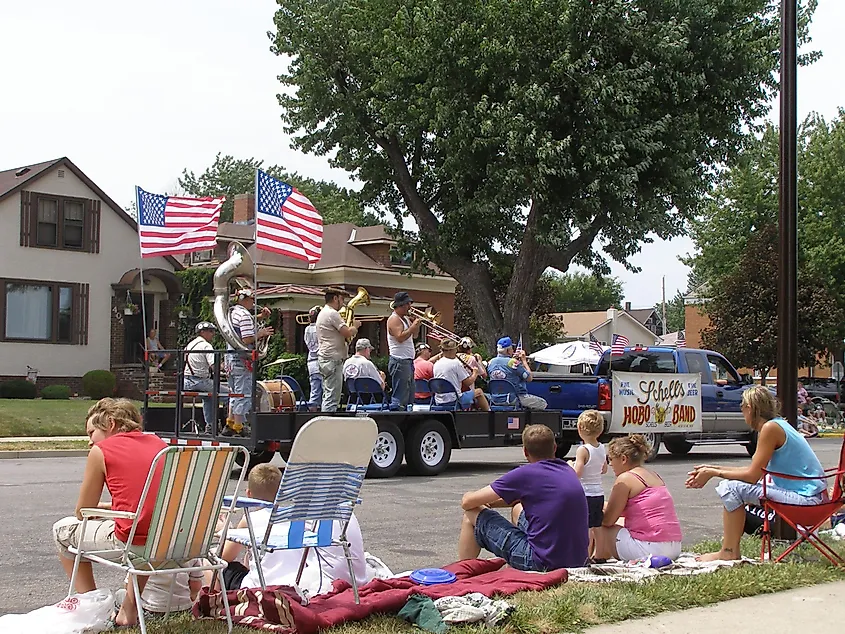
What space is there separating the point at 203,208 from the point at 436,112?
41.3ft

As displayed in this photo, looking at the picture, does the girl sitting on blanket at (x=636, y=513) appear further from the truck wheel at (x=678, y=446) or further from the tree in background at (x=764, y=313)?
the tree in background at (x=764, y=313)

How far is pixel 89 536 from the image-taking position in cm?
569

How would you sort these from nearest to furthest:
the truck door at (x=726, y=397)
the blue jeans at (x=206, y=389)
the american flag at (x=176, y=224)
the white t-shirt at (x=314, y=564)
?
the white t-shirt at (x=314, y=564), the blue jeans at (x=206, y=389), the american flag at (x=176, y=224), the truck door at (x=726, y=397)

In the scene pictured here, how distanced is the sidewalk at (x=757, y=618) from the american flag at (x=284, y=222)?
9.40 m

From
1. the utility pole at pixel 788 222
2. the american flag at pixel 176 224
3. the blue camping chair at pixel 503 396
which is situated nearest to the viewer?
the utility pole at pixel 788 222

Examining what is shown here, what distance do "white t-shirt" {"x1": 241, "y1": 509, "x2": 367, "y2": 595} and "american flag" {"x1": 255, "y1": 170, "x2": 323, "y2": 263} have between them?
854 centimetres

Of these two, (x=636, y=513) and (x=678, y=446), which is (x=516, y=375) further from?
(x=636, y=513)

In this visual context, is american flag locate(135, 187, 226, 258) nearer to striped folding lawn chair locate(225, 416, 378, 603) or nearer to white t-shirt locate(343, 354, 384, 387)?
white t-shirt locate(343, 354, 384, 387)

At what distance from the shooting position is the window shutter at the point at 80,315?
34897 mm

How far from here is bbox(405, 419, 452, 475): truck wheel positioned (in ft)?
48.2

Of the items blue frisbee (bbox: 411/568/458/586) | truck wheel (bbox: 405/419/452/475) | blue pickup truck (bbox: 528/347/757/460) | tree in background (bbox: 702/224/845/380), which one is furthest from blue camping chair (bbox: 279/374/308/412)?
tree in background (bbox: 702/224/845/380)

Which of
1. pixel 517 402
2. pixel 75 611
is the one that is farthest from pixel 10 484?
pixel 75 611

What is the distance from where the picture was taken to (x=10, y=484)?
13.3 meters

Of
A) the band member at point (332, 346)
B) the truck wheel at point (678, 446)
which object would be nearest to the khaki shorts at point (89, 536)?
the band member at point (332, 346)
